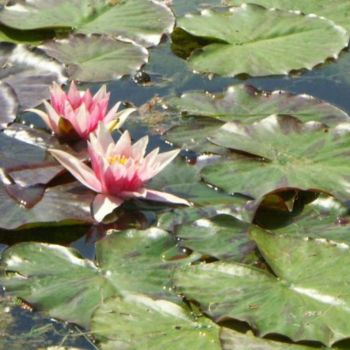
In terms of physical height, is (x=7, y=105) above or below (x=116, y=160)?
below

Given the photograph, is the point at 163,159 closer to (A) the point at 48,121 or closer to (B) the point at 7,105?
(A) the point at 48,121

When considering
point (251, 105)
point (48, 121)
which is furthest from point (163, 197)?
point (251, 105)

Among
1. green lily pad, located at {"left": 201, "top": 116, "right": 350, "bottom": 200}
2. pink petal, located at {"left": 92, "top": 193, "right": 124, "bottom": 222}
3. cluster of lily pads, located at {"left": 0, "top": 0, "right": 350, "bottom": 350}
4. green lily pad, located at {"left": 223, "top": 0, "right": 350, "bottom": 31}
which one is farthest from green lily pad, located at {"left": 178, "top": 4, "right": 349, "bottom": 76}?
pink petal, located at {"left": 92, "top": 193, "right": 124, "bottom": 222}

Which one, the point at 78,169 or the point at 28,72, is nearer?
the point at 78,169

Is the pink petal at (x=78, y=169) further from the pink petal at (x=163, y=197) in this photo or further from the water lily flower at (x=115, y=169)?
the pink petal at (x=163, y=197)

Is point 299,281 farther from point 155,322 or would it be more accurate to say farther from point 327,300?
point 155,322

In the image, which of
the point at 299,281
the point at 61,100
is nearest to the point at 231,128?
the point at 61,100

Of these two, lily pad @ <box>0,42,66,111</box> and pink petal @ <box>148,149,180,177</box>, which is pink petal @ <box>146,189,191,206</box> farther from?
lily pad @ <box>0,42,66,111</box>
